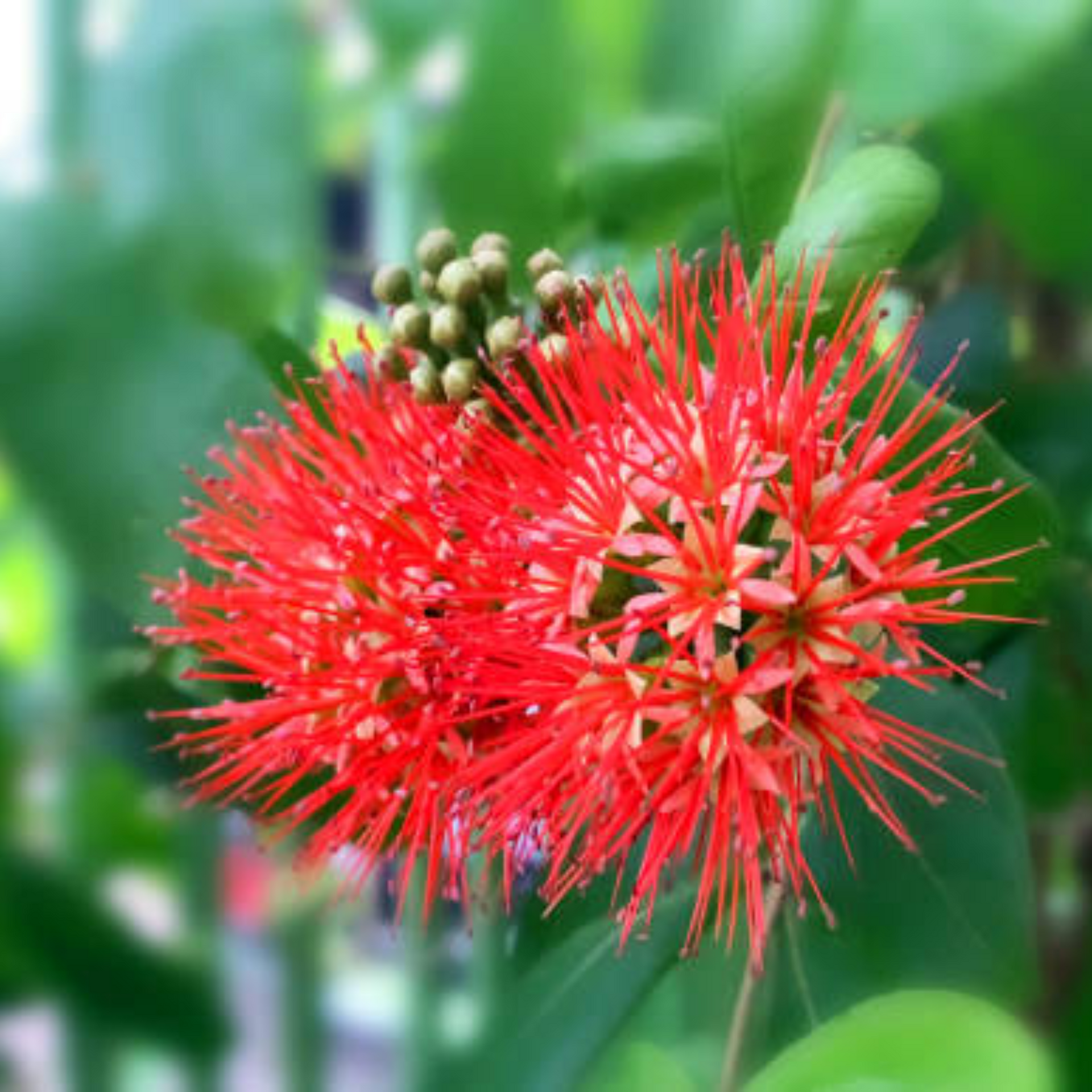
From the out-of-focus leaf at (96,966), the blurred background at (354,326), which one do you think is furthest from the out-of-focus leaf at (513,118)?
the out-of-focus leaf at (96,966)

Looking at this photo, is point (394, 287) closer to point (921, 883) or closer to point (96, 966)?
point (921, 883)

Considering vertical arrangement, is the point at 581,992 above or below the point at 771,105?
below

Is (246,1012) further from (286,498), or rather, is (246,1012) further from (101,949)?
(286,498)

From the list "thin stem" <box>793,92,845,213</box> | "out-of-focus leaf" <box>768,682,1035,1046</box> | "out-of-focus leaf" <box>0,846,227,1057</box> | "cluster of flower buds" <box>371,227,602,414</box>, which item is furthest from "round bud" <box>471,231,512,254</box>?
"out-of-focus leaf" <box>0,846,227,1057</box>

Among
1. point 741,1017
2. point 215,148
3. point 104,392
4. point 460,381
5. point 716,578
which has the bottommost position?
point 741,1017

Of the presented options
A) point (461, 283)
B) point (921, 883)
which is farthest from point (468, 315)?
point (921, 883)

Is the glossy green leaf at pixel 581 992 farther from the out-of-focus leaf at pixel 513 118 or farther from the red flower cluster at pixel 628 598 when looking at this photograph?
the out-of-focus leaf at pixel 513 118

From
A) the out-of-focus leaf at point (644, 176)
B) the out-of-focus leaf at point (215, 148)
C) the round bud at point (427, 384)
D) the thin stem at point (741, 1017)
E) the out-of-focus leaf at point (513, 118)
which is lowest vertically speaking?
the thin stem at point (741, 1017)
